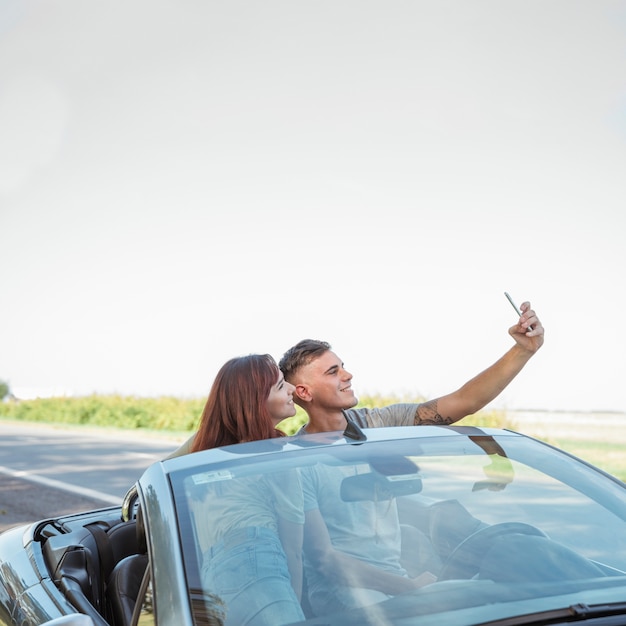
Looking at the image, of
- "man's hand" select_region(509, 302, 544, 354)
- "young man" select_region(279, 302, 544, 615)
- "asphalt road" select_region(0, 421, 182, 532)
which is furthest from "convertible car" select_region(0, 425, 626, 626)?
"asphalt road" select_region(0, 421, 182, 532)

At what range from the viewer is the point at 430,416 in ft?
13.2

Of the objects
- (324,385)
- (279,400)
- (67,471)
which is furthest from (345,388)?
(67,471)

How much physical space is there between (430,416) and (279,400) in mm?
992

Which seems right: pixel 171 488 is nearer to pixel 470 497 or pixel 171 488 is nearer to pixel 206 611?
pixel 206 611

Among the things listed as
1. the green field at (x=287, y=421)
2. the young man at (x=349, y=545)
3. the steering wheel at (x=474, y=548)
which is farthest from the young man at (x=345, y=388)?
the green field at (x=287, y=421)

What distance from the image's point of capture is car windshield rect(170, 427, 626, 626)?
80.2 inches

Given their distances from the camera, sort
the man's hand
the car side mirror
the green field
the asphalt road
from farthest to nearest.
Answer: the green field < the asphalt road < the man's hand < the car side mirror

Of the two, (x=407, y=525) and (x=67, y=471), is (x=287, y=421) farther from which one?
(x=407, y=525)

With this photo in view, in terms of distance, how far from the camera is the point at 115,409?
3250 centimetres

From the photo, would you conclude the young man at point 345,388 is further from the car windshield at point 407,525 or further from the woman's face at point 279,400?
the car windshield at point 407,525

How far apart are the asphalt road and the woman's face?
20.1 ft

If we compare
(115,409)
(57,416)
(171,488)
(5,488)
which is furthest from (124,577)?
(57,416)

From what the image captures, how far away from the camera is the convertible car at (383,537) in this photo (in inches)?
78.9

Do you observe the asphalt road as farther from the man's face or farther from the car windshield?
the car windshield
